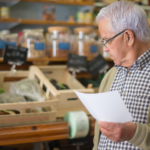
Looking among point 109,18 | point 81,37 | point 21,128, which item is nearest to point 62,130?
point 21,128

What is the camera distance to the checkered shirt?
1.06 meters

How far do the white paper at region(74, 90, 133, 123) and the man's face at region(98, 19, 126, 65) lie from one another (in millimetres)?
316

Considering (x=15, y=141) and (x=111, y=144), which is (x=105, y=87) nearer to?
(x=111, y=144)

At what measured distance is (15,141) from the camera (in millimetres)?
1322

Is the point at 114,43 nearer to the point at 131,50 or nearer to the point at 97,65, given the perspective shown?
the point at 131,50

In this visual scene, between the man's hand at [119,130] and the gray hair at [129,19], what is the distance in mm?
397

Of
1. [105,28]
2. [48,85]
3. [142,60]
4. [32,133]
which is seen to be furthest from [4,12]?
[142,60]

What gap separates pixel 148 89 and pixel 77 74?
123 cm

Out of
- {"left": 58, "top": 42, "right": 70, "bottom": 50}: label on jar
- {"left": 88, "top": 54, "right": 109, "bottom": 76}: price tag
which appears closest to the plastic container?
{"left": 58, "top": 42, "right": 70, "bottom": 50}: label on jar

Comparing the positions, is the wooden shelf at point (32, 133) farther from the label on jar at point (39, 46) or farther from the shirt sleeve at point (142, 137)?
the label on jar at point (39, 46)

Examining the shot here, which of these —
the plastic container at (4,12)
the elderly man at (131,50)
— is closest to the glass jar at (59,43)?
the elderly man at (131,50)

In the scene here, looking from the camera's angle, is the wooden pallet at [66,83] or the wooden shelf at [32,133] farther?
the wooden pallet at [66,83]

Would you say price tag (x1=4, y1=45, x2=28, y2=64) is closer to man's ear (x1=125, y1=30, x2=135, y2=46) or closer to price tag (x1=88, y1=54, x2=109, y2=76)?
price tag (x1=88, y1=54, x2=109, y2=76)

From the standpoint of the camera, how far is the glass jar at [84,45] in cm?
230
